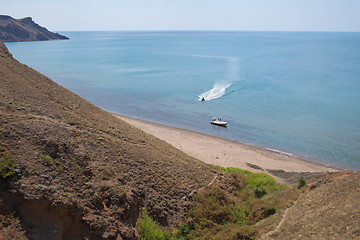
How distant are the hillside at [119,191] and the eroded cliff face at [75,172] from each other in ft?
0.15

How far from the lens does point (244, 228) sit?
1470 centimetres

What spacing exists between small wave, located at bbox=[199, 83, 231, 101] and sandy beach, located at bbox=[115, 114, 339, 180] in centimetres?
1986

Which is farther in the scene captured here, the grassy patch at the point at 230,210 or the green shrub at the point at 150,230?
the grassy patch at the point at 230,210

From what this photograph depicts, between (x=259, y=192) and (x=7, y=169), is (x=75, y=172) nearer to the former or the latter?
(x=7, y=169)

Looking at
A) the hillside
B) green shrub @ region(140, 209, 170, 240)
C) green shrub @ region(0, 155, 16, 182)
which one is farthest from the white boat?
green shrub @ region(0, 155, 16, 182)

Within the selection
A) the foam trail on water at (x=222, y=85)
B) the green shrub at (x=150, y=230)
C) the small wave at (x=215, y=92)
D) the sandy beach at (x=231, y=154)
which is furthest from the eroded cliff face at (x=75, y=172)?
the foam trail on water at (x=222, y=85)

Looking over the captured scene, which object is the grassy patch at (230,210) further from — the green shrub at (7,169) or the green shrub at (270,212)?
the green shrub at (7,169)

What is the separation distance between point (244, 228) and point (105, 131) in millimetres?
12125

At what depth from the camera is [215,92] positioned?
67062 mm

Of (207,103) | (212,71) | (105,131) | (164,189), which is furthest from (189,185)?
(212,71)

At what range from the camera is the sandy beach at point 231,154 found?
3304cm

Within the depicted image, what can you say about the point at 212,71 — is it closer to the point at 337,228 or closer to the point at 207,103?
the point at 207,103

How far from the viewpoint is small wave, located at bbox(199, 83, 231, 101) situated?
208 feet

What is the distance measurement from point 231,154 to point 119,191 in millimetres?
23378
